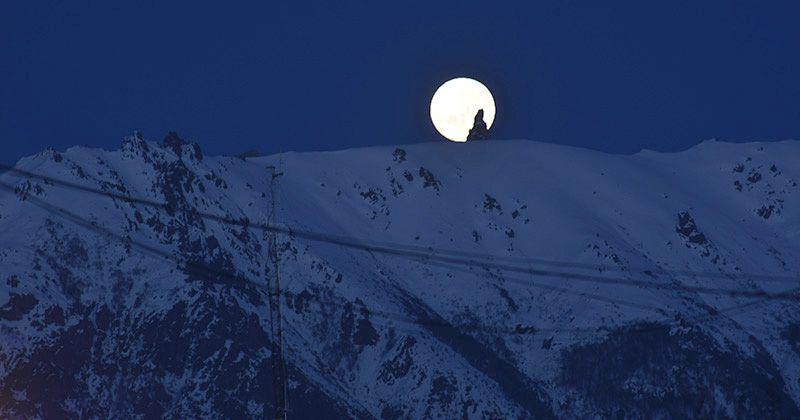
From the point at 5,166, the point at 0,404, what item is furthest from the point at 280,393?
the point at 0,404

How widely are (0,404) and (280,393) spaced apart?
478ft

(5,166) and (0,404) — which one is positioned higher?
(5,166)

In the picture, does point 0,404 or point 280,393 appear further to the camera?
point 0,404

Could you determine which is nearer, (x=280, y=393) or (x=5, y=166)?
(x=5, y=166)

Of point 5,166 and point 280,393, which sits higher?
point 5,166

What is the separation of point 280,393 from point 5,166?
1492 cm

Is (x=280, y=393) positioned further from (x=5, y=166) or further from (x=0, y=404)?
(x=0, y=404)

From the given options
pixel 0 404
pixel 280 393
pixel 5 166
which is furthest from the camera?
pixel 0 404

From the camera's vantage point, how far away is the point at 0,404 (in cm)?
19638

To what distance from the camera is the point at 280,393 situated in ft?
192

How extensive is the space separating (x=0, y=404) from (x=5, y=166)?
155 m

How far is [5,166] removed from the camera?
48.2m

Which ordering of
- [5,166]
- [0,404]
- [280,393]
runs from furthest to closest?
[0,404] → [280,393] → [5,166]
